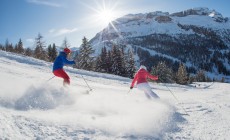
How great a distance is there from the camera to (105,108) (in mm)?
9430

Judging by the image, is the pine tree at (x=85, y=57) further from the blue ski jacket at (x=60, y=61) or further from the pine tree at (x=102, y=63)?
the blue ski jacket at (x=60, y=61)

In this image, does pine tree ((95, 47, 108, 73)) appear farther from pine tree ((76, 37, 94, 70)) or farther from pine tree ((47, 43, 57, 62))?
pine tree ((47, 43, 57, 62))

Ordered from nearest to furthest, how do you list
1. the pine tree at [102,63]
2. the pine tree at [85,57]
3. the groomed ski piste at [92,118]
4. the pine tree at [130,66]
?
the groomed ski piste at [92,118]
the pine tree at [130,66]
the pine tree at [102,63]
the pine tree at [85,57]

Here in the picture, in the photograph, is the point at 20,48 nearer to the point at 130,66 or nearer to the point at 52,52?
the point at 52,52

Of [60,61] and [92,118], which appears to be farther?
[60,61]

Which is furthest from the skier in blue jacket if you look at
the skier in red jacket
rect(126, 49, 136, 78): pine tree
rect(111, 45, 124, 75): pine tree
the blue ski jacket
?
rect(126, 49, 136, 78): pine tree

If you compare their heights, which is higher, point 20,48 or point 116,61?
point 20,48

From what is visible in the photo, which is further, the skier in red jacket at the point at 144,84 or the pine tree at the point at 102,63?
the pine tree at the point at 102,63

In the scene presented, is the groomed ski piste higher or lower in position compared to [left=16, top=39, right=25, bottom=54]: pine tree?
lower

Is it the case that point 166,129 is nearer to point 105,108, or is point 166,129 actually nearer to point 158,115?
point 158,115

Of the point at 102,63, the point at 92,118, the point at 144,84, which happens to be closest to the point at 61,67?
the point at 144,84

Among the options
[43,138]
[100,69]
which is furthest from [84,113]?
[100,69]

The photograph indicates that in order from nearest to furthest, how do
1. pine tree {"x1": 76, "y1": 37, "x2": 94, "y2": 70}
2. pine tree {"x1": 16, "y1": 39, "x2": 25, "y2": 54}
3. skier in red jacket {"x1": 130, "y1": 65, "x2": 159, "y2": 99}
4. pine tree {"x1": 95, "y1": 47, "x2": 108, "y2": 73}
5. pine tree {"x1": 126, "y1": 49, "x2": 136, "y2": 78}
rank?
skier in red jacket {"x1": 130, "y1": 65, "x2": 159, "y2": 99} → pine tree {"x1": 126, "y1": 49, "x2": 136, "y2": 78} → pine tree {"x1": 95, "y1": 47, "x2": 108, "y2": 73} → pine tree {"x1": 76, "y1": 37, "x2": 94, "y2": 70} → pine tree {"x1": 16, "y1": 39, "x2": 25, "y2": 54}

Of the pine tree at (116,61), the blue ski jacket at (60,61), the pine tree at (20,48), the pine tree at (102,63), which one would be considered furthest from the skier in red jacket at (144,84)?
the pine tree at (20,48)
